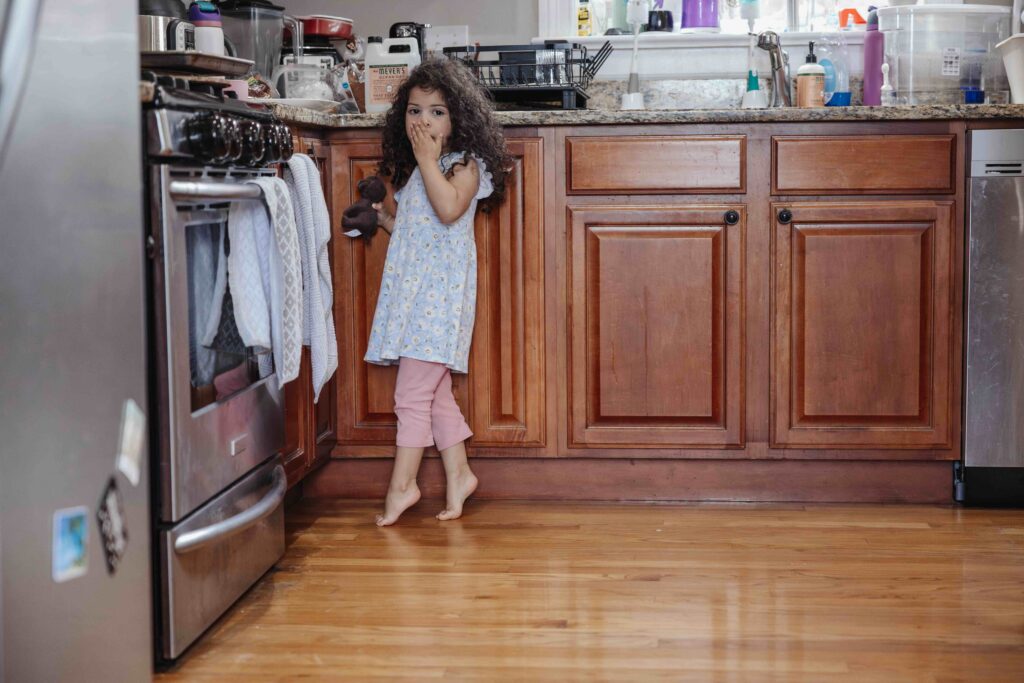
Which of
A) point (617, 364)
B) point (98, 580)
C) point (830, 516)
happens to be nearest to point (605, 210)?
point (617, 364)

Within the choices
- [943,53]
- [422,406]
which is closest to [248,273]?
[422,406]

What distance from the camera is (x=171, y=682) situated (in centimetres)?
177

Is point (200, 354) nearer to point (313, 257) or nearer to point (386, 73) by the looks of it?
point (313, 257)

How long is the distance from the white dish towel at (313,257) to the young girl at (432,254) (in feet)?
0.76

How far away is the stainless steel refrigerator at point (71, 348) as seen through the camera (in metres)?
1.22

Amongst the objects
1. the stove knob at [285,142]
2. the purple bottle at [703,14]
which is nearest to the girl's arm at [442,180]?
the stove knob at [285,142]

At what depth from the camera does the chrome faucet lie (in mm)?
3127

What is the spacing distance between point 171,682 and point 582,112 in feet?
4.97

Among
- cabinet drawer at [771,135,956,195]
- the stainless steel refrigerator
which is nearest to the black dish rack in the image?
cabinet drawer at [771,135,956,195]

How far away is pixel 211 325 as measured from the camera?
6.32ft

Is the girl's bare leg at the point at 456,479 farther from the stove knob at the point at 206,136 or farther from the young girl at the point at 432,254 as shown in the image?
the stove knob at the point at 206,136

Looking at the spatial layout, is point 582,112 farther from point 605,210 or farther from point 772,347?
point 772,347

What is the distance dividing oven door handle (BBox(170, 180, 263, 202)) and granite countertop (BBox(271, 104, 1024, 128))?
0.69 m

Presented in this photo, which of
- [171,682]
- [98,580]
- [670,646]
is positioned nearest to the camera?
[98,580]
